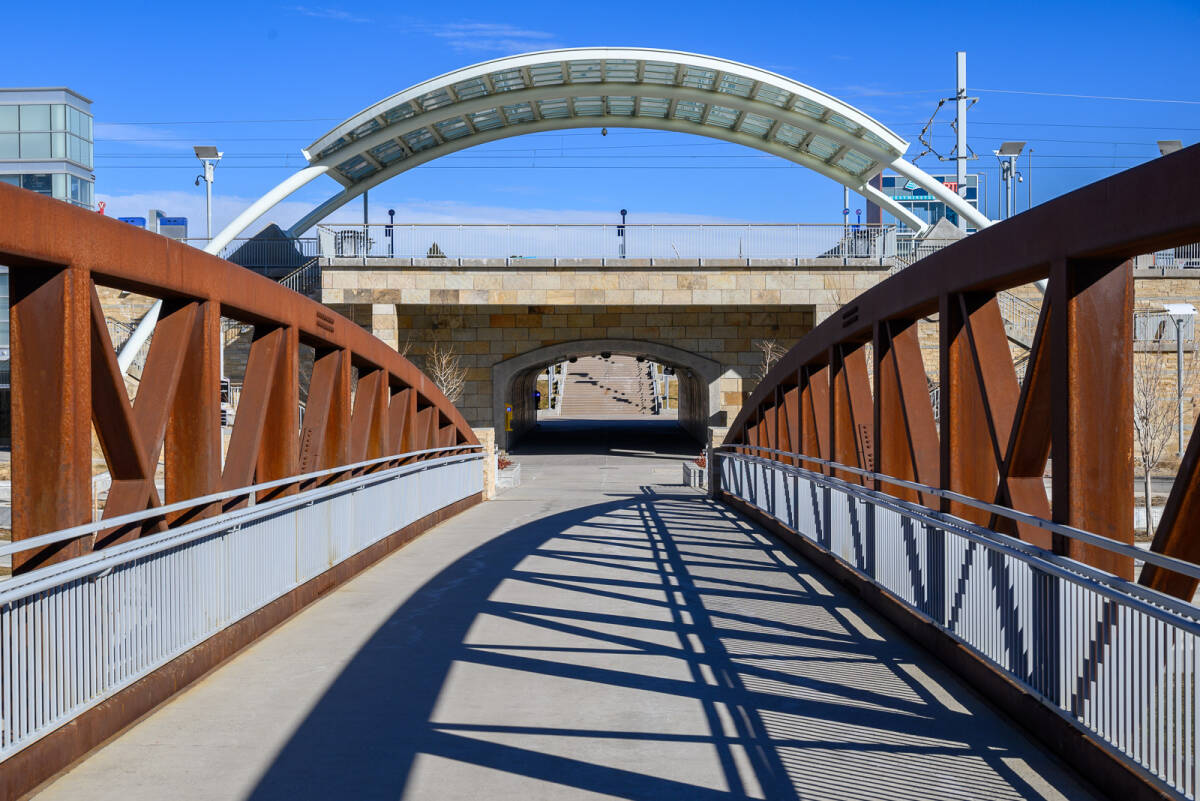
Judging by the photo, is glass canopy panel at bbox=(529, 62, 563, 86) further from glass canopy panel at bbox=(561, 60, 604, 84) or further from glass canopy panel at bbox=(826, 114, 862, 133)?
glass canopy panel at bbox=(826, 114, 862, 133)

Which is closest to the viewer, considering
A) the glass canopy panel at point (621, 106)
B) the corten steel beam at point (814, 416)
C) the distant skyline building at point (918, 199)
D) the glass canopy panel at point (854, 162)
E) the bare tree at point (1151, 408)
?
the corten steel beam at point (814, 416)

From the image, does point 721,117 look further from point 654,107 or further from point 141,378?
point 141,378

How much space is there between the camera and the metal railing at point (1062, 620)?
3789 mm

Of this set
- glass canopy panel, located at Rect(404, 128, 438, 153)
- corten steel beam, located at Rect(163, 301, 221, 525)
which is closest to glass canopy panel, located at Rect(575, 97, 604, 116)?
glass canopy panel, located at Rect(404, 128, 438, 153)

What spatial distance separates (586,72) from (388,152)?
22.2 feet

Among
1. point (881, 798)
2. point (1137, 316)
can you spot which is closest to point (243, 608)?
point (881, 798)

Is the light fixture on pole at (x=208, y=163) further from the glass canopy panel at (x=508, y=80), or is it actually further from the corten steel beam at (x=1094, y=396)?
the corten steel beam at (x=1094, y=396)

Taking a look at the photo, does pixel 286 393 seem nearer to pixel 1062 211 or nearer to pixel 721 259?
pixel 1062 211

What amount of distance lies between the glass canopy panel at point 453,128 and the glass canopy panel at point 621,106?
4.15m

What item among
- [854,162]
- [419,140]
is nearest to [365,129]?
[419,140]

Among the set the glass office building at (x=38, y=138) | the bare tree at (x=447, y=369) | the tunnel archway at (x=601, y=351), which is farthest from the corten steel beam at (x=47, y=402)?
the glass office building at (x=38, y=138)

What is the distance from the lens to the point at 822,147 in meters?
33.7

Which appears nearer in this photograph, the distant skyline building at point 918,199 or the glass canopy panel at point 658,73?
the glass canopy panel at point 658,73

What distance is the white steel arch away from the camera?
29453 mm
